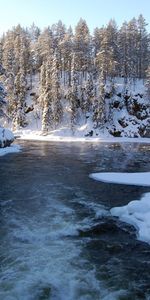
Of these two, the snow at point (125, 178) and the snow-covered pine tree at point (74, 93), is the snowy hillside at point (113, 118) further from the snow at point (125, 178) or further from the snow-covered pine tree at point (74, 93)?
the snow at point (125, 178)

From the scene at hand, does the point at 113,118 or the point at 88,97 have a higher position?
the point at 88,97

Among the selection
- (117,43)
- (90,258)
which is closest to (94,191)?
(90,258)

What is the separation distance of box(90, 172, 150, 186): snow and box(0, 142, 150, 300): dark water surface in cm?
113

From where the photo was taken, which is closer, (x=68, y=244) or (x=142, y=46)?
(x=68, y=244)

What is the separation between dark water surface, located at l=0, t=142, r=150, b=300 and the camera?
1061 centimetres

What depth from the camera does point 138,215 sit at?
1650cm

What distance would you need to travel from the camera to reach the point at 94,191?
22.9 meters

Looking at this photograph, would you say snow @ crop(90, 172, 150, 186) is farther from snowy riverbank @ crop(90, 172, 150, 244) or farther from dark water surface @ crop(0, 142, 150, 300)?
snowy riverbank @ crop(90, 172, 150, 244)

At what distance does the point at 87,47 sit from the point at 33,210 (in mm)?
75921

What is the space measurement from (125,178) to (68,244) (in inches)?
528

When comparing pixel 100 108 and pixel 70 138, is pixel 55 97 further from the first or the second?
pixel 70 138

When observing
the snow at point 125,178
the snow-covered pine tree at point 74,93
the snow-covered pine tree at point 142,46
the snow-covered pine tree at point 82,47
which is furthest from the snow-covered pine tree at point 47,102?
the snow at point 125,178

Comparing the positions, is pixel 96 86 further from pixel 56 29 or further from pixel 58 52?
pixel 56 29

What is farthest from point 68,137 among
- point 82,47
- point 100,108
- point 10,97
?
point 82,47
